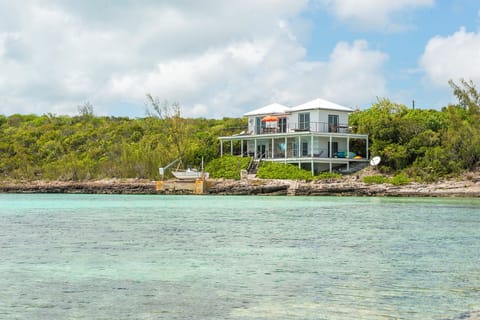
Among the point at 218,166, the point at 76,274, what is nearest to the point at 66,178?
the point at 218,166

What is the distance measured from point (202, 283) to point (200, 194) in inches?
1268

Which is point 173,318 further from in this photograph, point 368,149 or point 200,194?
point 368,149

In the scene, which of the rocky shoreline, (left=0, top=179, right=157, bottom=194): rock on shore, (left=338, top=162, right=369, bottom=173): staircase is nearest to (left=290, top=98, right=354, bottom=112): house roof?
(left=338, top=162, right=369, bottom=173): staircase

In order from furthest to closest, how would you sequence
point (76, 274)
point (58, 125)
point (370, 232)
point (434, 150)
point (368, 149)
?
point (58, 125) → point (368, 149) → point (434, 150) → point (370, 232) → point (76, 274)

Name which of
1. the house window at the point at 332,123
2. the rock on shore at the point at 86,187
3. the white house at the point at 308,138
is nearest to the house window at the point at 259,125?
the white house at the point at 308,138

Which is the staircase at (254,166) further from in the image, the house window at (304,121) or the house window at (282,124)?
the house window at (304,121)

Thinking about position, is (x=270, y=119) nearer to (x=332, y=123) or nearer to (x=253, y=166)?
(x=253, y=166)

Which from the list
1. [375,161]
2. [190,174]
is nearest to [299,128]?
[375,161]

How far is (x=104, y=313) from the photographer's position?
7.79 meters

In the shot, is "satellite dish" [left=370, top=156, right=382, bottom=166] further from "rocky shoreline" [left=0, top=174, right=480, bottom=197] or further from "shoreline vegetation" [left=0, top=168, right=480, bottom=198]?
"rocky shoreline" [left=0, top=174, right=480, bottom=197]

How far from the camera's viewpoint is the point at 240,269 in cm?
1103

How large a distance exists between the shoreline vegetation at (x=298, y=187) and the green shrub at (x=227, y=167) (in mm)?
713

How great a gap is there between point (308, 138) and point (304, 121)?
4.61 feet

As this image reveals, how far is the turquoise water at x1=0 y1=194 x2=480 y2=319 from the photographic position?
26.4ft
